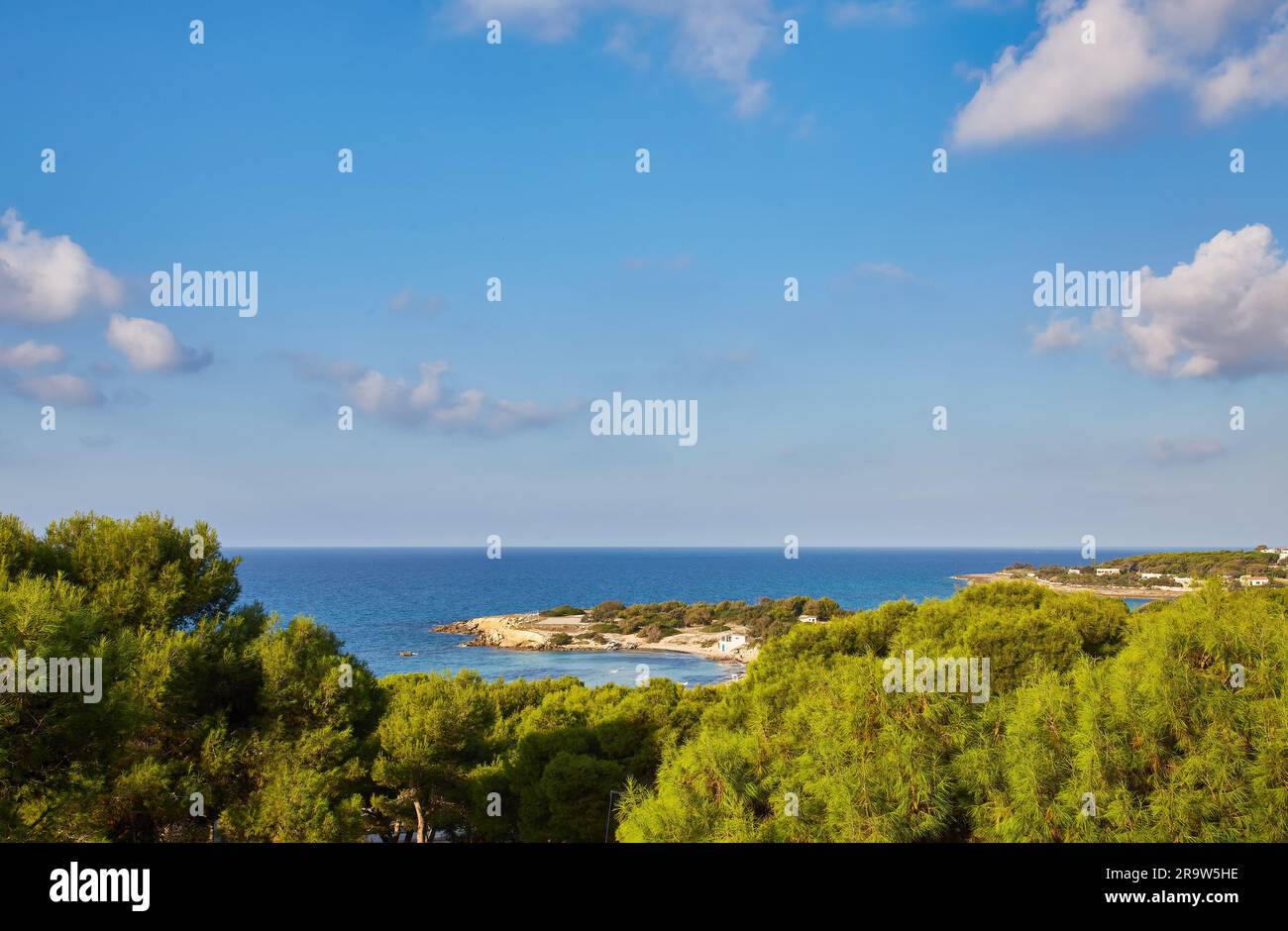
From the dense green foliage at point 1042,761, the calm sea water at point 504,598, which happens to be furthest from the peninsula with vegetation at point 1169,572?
the dense green foliage at point 1042,761

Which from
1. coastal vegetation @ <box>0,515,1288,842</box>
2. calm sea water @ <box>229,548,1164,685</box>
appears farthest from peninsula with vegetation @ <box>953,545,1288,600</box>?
coastal vegetation @ <box>0,515,1288,842</box>

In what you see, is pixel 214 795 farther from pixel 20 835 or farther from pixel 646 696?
pixel 646 696

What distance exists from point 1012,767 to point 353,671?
12.4 meters

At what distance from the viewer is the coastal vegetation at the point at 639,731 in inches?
288

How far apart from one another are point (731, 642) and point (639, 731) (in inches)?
1703

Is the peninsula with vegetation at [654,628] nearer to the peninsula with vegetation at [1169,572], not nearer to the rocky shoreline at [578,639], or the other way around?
the rocky shoreline at [578,639]

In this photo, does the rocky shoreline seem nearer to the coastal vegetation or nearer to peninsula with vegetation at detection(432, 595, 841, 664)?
peninsula with vegetation at detection(432, 595, 841, 664)

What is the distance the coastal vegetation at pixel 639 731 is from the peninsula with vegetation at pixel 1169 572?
22.9 m

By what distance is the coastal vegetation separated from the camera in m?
7.30

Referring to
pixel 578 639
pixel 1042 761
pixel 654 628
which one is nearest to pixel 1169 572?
pixel 654 628

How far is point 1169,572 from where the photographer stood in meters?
59.0

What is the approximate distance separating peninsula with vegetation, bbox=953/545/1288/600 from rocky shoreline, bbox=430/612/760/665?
22.0 metres

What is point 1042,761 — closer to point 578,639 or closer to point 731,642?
point 731,642

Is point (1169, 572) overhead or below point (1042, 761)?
below
